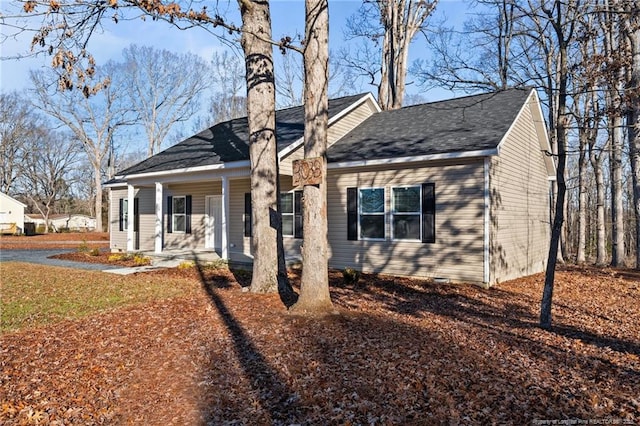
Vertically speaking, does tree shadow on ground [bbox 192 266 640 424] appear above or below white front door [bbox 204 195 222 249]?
below

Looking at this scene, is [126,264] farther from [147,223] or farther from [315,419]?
[315,419]

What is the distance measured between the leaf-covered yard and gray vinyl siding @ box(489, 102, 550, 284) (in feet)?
10.4

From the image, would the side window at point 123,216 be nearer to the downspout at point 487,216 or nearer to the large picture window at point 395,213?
the large picture window at point 395,213

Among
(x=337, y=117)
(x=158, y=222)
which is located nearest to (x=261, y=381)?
(x=337, y=117)

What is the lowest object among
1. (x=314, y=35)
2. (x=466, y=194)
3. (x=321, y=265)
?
(x=321, y=265)

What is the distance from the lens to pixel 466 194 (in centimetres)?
1008

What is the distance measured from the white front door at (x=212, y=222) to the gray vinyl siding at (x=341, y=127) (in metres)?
4.30

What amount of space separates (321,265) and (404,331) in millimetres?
1473

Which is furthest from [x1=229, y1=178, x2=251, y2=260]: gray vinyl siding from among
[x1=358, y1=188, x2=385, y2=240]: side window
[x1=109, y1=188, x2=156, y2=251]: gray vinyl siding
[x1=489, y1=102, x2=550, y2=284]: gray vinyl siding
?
[x1=489, y1=102, x2=550, y2=284]: gray vinyl siding

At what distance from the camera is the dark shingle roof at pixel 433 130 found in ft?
34.0

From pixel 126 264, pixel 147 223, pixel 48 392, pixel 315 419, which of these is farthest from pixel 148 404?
pixel 147 223

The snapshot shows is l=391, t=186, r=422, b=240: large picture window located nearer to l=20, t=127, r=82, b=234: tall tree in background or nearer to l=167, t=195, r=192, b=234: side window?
l=167, t=195, r=192, b=234: side window

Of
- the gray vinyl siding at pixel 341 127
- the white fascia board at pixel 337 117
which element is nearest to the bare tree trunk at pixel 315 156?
the white fascia board at pixel 337 117

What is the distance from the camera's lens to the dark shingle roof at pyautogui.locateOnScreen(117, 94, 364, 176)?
526 inches
